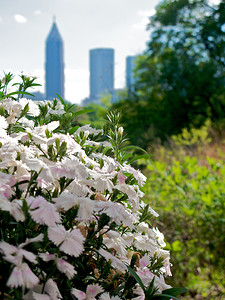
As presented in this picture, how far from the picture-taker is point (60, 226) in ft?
3.03

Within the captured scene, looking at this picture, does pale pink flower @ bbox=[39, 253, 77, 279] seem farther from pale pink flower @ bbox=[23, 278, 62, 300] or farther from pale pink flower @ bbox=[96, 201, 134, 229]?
pale pink flower @ bbox=[96, 201, 134, 229]

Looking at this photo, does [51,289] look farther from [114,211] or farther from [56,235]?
[114,211]

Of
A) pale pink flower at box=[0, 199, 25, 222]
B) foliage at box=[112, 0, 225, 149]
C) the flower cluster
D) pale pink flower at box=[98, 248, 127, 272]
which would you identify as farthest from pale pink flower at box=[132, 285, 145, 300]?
foliage at box=[112, 0, 225, 149]

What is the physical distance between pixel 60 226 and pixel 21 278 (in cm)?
17

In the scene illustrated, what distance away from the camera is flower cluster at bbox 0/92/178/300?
2.89 feet

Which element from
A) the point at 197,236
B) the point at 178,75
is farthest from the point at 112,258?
the point at 178,75

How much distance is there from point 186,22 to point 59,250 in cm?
2039

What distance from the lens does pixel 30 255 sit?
832 millimetres

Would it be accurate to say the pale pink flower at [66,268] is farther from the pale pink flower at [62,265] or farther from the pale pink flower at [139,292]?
the pale pink flower at [139,292]

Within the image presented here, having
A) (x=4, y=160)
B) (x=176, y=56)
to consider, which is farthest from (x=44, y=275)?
(x=176, y=56)

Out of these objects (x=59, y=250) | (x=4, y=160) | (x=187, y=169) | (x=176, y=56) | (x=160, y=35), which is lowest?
(x=187, y=169)

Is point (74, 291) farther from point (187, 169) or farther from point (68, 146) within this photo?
point (187, 169)

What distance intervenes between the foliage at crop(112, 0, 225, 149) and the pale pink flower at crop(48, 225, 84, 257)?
10328 millimetres

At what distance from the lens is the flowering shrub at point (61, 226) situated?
883mm
